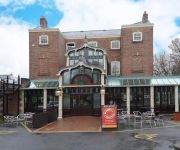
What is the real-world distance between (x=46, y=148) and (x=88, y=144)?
1931 mm

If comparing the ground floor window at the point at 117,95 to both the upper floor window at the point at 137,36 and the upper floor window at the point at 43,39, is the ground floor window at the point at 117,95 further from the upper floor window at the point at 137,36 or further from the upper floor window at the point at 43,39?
the upper floor window at the point at 43,39

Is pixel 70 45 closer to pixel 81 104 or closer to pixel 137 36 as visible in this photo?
pixel 137 36

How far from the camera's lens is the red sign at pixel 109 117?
66.0 feet

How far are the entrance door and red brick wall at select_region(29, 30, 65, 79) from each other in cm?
555

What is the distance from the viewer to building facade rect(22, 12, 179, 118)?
31.9m

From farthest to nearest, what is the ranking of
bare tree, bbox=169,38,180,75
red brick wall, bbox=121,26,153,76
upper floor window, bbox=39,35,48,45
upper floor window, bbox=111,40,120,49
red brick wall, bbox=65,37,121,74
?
bare tree, bbox=169,38,180,75, upper floor window, bbox=111,40,120,49, red brick wall, bbox=65,37,121,74, upper floor window, bbox=39,35,48,45, red brick wall, bbox=121,26,153,76

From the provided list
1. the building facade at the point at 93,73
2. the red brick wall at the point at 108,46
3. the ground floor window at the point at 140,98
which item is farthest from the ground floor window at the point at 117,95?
the red brick wall at the point at 108,46

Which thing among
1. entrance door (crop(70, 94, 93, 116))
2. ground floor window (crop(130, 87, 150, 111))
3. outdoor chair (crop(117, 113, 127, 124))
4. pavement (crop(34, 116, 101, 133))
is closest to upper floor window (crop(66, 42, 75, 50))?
entrance door (crop(70, 94, 93, 116))

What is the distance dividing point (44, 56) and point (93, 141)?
892 inches

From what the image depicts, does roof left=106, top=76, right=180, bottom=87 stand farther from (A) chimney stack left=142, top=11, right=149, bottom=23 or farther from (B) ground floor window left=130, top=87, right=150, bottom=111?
(A) chimney stack left=142, top=11, right=149, bottom=23

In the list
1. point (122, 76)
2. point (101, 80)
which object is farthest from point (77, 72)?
point (122, 76)

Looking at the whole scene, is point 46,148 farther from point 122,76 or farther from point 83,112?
point 122,76

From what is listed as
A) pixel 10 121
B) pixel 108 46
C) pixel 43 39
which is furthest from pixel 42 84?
pixel 108 46

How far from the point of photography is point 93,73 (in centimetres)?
3178
